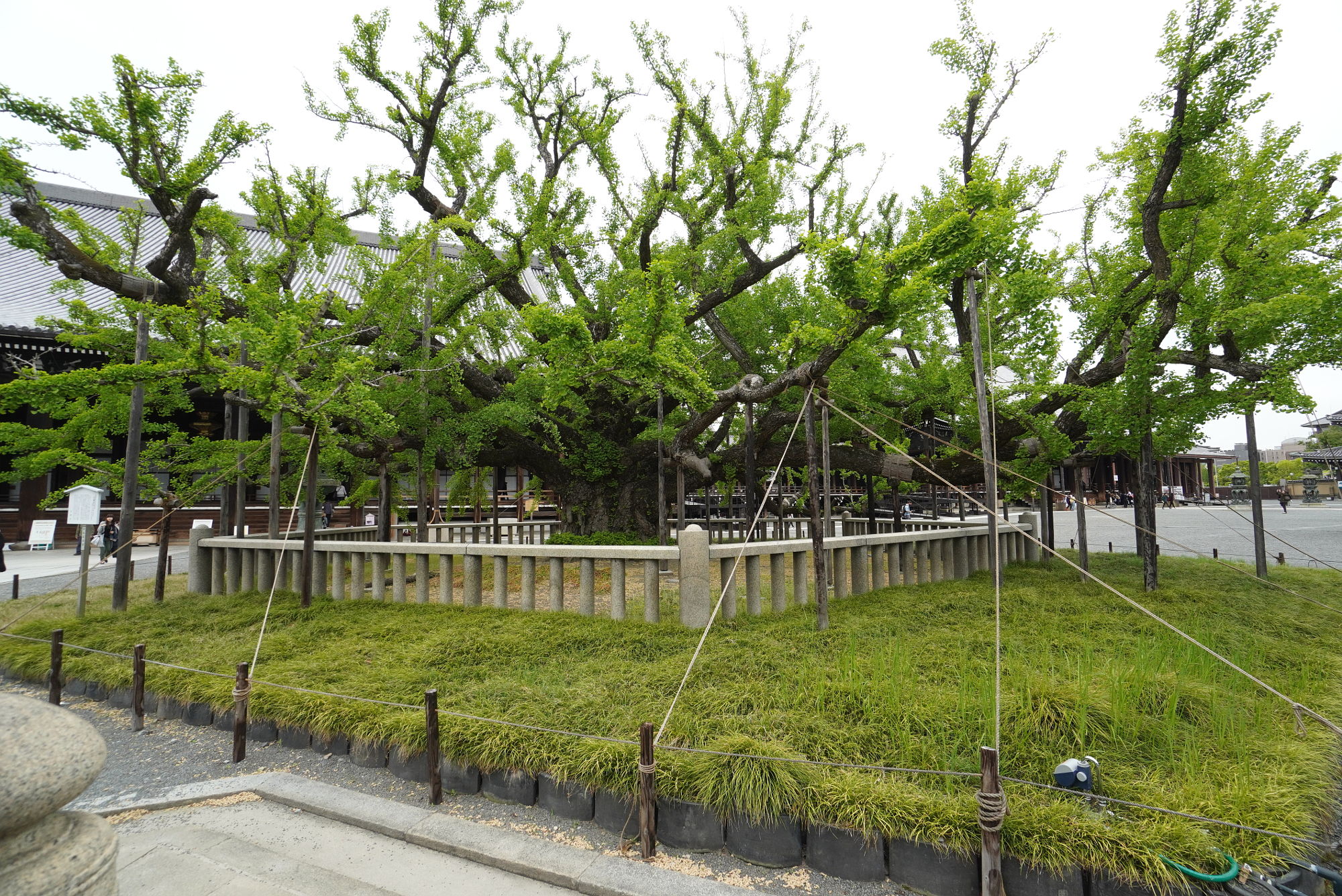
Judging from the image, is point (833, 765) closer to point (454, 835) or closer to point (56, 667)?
point (454, 835)

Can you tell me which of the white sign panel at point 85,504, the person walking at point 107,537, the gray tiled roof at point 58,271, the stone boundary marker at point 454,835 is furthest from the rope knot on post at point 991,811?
the person walking at point 107,537

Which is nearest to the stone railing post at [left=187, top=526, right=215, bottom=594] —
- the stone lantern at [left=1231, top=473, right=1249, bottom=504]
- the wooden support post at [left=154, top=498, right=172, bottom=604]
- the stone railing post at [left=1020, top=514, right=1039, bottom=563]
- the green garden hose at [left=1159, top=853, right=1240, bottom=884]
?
the wooden support post at [left=154, top=498, right=172, bottom=604]

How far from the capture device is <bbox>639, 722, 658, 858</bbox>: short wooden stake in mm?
3033

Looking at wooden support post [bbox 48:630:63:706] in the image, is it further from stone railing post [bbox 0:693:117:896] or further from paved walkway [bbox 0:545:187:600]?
stone railing post [bbox 0:693:117:896]

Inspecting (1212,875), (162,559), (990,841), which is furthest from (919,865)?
(162,559)

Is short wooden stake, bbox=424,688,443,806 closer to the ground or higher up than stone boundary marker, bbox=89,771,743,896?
higher up

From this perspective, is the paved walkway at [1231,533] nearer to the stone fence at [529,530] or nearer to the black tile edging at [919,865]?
the stone fence at [529,530]

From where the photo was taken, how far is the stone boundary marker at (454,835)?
2834 millimetres

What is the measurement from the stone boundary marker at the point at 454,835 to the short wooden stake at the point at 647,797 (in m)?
0.11

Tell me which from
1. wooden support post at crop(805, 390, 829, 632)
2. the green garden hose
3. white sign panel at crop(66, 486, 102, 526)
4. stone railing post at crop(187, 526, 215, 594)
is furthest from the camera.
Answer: stone railing post at crop(187, 526, 215, 594)

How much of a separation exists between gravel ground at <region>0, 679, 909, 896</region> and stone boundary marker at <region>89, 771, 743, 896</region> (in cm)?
9

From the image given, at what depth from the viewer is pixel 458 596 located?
30.5 ft

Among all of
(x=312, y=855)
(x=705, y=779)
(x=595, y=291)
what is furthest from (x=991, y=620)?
(x=595, y=291)

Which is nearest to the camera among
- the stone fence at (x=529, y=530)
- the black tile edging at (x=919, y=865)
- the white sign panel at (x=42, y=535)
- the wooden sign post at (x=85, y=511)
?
the black tile edging at (x=919, y=865)
